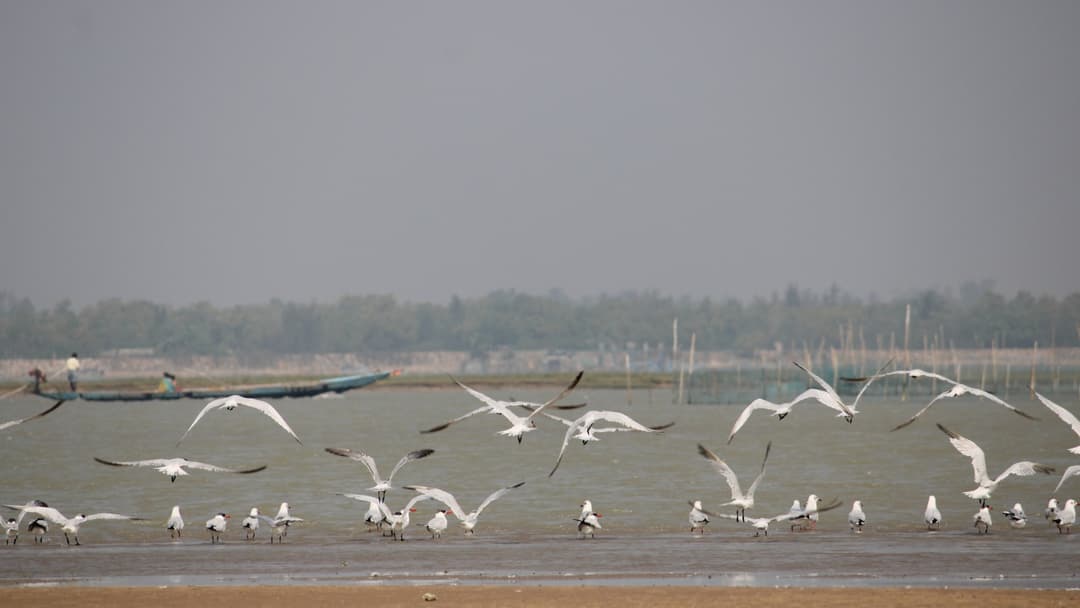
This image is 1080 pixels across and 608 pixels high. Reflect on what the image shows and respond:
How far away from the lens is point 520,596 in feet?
74.9

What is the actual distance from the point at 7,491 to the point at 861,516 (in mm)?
24497

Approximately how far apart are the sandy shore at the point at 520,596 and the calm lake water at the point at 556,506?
109cm

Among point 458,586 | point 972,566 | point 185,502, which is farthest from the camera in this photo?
point 185,502

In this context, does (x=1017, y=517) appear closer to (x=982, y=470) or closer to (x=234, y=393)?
(x=982, y=470)

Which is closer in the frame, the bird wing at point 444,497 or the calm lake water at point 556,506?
the calm lake water at point 556,506

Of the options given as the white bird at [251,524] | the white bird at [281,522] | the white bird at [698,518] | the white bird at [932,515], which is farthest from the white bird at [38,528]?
the white bird at [932,515]

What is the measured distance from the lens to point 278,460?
5472cm

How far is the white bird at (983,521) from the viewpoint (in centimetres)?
3006

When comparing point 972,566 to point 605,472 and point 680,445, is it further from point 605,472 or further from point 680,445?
point 680,445

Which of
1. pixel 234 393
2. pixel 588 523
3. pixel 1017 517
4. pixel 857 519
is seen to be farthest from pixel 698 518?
pixel 234 393

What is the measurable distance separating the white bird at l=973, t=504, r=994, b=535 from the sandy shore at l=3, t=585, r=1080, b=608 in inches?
304

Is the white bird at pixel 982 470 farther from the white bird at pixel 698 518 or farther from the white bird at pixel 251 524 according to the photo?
the white bird at pixel 251 524

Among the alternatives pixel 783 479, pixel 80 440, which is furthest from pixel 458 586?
pixel 80 440

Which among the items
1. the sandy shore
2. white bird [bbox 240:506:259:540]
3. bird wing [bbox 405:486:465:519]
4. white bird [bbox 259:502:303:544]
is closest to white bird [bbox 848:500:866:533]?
bird wing [bbox 405:486:465:519]
